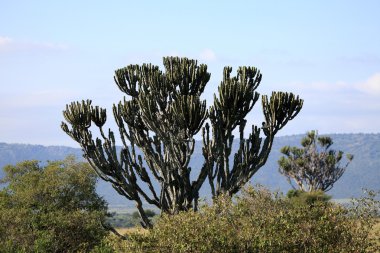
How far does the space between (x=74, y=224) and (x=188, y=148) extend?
8.03 m

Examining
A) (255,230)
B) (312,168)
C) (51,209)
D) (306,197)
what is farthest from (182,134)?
(312,168)

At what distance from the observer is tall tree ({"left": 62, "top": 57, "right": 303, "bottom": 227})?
2573 cm

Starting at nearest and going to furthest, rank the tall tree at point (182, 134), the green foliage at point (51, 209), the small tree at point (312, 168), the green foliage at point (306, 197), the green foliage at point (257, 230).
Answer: the green foliage at point (257, 230), the tall tree at point (182, 134), the green foliage at point (51, 209), the green foliage at point (306, 197), the small tree at point (312, 168)

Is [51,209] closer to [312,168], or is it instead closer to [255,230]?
[255,230]

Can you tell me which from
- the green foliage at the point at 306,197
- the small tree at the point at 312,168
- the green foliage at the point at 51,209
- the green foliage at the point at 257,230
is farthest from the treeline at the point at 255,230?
the small tree at the point at 312,168

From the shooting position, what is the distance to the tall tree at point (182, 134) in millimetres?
25734

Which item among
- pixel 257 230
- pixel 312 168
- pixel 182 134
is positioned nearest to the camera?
pixel 257 230

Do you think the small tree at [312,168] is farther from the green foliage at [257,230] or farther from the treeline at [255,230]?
the green foliage at [257,230]

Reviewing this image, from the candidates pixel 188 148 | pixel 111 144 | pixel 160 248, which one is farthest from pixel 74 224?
pixel 160 248

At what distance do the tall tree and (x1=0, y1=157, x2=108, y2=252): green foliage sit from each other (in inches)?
152

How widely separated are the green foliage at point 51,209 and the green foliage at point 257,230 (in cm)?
897

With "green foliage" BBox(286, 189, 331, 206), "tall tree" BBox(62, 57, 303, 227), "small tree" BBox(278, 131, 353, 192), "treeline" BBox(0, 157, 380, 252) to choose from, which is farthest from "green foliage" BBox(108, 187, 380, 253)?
"small tree" BBox(278, 131, 353, 192)

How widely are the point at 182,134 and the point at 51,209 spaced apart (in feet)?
37.2

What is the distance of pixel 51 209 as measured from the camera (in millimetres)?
34125
